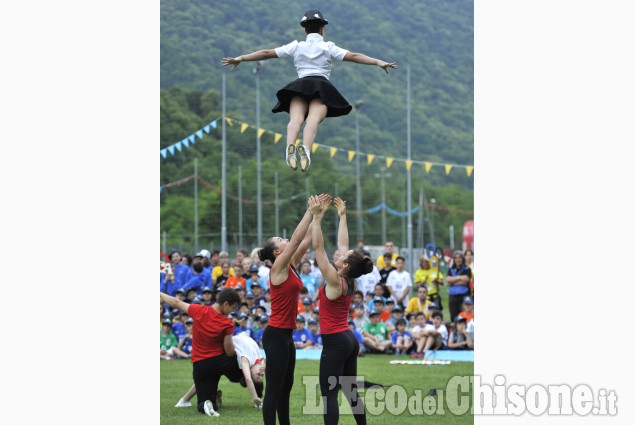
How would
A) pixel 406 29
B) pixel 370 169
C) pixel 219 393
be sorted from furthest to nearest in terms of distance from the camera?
pixel 406 29, pixel 370 169, pixel 219 393

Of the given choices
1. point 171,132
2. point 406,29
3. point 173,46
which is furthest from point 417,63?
point 171,132

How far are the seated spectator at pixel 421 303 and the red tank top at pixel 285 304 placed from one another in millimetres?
6424

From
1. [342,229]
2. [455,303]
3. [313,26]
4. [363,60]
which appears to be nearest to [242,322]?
[455,303]

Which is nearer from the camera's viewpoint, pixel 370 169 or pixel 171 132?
pixel 171 132

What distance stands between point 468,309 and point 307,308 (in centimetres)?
237

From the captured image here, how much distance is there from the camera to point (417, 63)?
52.8 metres

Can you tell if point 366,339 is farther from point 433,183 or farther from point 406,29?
point 406,29

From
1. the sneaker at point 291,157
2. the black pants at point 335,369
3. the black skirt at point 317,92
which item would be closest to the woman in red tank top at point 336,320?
the black pants at point 335,369

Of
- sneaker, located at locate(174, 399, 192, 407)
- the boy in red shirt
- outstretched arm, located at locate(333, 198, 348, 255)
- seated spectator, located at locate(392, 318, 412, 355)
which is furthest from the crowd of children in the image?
outstretched arm, located at locate(333, 198, 348, 255)

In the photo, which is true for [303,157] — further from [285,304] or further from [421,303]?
[421,303]

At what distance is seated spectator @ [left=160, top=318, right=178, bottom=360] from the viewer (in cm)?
1152

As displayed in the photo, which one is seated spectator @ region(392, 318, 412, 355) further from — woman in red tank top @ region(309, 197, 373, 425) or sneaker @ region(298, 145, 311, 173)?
sneaker @ region(298, 145, 311, 173)
